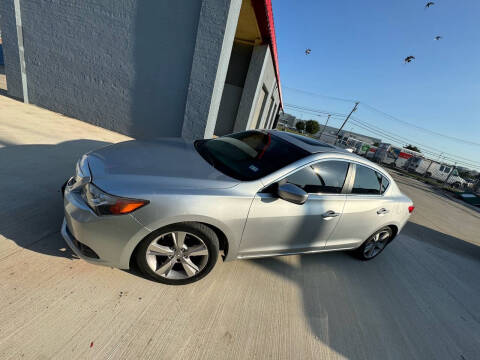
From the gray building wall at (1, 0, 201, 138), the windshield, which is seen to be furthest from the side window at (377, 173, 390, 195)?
the gray building wall at (1, 0, 201, 138)

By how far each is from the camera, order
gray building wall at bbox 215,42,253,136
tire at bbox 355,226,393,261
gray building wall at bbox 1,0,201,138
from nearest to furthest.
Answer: tire at bbox 355,226,393,261 < gray building wall at bbox 1,0,201,138 < gray building wall at bbox 215,42,253,136

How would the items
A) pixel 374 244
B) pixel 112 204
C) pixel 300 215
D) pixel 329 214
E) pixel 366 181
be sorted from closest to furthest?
1. pixel 112 204
2. pixel 300 215
3. pixel 329 214
4. pixel 366 181
5. pixel 374 244

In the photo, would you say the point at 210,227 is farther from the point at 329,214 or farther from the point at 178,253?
the point at 329,214

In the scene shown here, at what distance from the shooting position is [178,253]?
2.02 m

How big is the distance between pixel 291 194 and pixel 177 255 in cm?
117

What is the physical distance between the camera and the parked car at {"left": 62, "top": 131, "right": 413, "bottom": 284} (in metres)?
1.78

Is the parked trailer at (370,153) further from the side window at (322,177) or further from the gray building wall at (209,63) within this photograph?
the side window at (322,177)

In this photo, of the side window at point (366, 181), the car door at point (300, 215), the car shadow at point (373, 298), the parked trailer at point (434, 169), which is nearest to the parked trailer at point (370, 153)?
the parked trailer at point (434, 169)

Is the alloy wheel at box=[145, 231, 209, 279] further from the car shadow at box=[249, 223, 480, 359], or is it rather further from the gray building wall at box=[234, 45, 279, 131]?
the gray building wall at box=[234, 45, 279, 131]

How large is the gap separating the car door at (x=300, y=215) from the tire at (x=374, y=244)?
3.23 ft

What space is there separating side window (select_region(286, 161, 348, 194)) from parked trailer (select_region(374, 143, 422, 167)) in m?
38.5

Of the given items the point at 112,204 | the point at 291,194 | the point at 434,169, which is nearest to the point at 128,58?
the point at 112,204

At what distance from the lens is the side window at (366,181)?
2829 millimetres

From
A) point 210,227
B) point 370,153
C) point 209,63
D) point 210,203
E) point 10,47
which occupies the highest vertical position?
point 209,63
